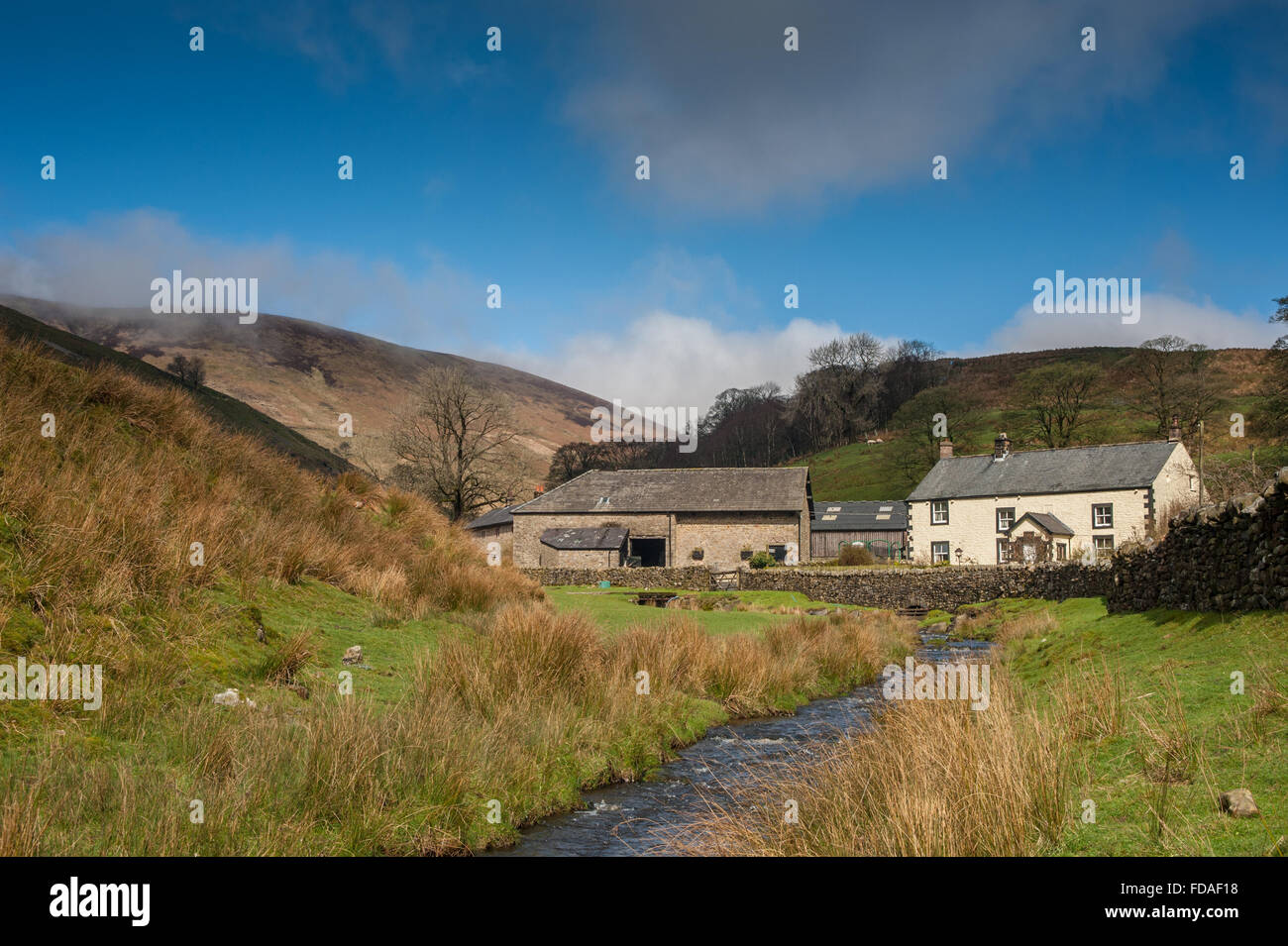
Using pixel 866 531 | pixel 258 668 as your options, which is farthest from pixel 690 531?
pixel 258 668

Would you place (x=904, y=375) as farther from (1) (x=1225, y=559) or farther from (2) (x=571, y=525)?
(1) (x=1225, y=559)

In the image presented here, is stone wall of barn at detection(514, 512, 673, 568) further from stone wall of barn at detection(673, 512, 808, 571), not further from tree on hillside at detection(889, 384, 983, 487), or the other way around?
tree on hillside at detection(889, 384, 983, 487)

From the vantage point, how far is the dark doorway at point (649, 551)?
59938mm

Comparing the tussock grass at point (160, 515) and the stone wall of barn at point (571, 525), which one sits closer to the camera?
the tussock grass at point (160, 515)

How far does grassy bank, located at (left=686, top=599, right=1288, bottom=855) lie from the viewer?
4742mm

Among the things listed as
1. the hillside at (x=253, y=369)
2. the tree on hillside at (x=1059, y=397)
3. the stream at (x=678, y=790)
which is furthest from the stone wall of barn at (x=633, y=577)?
the hillside at (x=253, y=369)

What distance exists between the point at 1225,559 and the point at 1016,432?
270 feet

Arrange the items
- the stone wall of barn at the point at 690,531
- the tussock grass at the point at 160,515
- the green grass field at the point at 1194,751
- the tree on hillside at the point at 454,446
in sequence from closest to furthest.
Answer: the green grass field at the point at 1194,751 → the tussock grass at the point at 160,515 → the tree on hillside at the point at 454,446 → the stone wall of barn at the point at 690,531

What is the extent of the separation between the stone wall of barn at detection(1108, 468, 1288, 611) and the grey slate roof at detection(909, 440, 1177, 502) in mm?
38541

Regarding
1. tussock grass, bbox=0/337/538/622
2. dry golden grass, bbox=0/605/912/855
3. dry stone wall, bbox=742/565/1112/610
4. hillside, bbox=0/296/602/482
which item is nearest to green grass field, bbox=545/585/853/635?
tussock grass, bbox=0/337/538/622

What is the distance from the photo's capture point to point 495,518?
66.6 m

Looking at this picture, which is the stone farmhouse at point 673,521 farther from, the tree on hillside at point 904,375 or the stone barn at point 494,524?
the tree on hillside at point 904,375

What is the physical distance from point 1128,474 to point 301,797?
2155 inches

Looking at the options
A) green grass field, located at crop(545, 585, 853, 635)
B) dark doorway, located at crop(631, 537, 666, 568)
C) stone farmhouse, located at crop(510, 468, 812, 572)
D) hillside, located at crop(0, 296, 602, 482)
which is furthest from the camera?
hillside, located at crop(0, 296, 602, 482)
